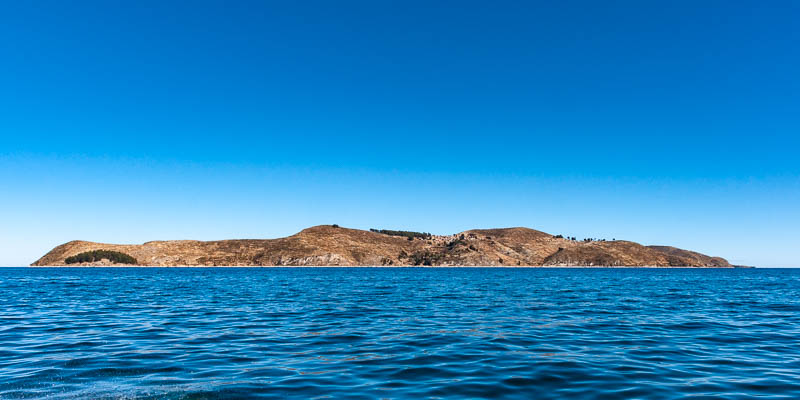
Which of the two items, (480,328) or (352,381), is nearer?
(352,381)

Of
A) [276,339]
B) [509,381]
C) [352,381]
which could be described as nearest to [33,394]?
[352,381]

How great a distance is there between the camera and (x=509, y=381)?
13.1 m

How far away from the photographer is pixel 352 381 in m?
13.1

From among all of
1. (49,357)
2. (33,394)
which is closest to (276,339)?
(49,357)

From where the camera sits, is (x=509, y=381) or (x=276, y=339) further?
(x=276, y=339)

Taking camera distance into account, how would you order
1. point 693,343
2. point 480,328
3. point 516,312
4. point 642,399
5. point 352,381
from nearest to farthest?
1. point 642,399
2. point 352,381
3. point 693,343
4. point 480,328
5. point 516,312

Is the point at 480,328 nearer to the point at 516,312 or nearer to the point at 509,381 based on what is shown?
the point at 516,312

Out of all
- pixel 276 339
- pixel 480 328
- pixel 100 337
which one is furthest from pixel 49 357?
pixel 480 328

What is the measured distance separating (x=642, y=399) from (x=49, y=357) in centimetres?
1902

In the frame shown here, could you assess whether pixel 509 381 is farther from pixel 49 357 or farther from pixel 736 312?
pixel 736 312

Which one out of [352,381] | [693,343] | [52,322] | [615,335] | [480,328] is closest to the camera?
[352,381]

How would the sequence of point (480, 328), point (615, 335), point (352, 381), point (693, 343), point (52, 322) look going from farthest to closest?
point (52, 322)
point (480, 328)
point (615, 335)
point (693, 343)
point (352, 381)

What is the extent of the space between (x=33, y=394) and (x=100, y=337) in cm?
1004

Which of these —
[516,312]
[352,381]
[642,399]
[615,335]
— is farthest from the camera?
[516,312]
